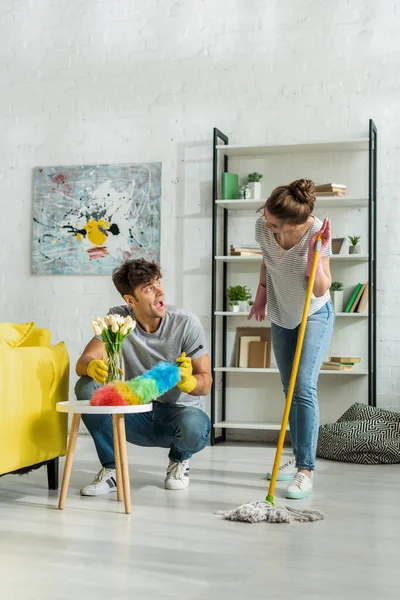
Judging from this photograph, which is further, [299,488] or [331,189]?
[331,189]

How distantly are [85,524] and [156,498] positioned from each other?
525 millimetres

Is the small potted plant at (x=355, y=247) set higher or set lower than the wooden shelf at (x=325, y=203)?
lower

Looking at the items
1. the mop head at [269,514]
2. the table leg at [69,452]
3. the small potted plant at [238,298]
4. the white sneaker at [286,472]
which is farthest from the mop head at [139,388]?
the small potted plant at [238,298]

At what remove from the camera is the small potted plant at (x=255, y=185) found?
17.0 ft

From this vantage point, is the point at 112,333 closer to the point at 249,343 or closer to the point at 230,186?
the point at 249,343

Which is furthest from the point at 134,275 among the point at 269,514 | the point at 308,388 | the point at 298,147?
the point at 298,147

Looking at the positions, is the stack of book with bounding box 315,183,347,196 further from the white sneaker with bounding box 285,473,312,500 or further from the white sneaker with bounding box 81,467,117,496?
the white sneaker with bounding box 81,467,117,496

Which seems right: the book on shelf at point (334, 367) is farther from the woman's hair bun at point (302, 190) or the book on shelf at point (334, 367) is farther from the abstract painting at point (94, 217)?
the woman's hair bun at point (302, 190)

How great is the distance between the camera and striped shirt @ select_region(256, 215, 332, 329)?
127 inches

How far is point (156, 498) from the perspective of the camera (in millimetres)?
3189

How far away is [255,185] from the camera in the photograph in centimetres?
519

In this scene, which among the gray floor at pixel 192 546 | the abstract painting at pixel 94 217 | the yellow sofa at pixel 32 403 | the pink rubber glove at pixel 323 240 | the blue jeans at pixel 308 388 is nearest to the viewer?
the gray floor at pixel 192 546

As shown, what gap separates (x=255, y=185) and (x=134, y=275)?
2169mm

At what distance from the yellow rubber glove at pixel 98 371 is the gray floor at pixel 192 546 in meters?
0.47
